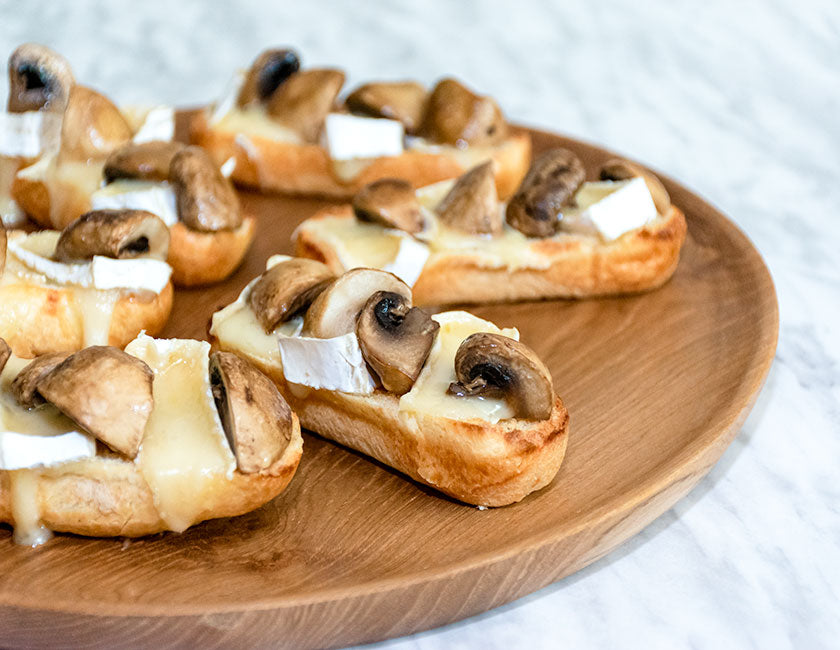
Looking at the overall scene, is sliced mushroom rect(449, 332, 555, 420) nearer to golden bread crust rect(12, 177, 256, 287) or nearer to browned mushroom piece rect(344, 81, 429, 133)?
golden bread crust rect(12, 177, 256, 287)

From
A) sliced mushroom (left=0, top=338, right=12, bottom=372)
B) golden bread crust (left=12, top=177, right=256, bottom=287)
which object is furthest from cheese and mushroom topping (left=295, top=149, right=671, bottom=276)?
sliced mushroom (left=0, top=338, right=12, bottom=372)

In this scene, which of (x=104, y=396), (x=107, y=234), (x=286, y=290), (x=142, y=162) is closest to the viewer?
(x=104, y=396)

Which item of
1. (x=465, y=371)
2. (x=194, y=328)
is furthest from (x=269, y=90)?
(x=465, y=371)

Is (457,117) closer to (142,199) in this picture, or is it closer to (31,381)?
(142,199)

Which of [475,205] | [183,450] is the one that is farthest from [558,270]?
[183,450]

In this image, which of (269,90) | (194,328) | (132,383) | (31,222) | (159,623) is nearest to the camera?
(159,623)

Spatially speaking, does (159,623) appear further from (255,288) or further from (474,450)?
(255,288)
